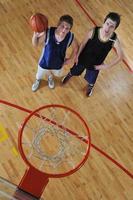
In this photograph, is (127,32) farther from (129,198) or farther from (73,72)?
(129,198)

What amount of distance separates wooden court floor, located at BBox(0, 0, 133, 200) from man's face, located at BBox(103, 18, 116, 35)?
149cm

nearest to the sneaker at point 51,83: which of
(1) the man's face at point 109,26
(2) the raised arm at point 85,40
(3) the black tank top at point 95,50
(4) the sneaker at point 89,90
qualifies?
(4) the sneaker at point 89,90

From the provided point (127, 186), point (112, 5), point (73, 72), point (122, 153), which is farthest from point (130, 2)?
point (127, 186)

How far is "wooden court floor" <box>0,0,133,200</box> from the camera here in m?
5.23

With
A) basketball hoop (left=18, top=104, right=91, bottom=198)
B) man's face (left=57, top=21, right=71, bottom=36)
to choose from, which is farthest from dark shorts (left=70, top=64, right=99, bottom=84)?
man's face (left=57, top=21, right=71, bottom=36)

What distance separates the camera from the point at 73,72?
572 cm

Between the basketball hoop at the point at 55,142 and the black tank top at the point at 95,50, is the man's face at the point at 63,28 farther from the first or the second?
the basketball hoop at the point at 55,142

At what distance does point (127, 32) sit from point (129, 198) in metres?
3.05

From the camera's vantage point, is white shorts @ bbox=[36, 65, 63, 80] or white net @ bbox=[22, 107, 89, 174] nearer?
white net @ bbox=[22, 107, 89, 174]

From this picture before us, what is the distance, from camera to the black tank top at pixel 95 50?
4.93 m

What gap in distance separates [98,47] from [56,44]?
0.53 meters

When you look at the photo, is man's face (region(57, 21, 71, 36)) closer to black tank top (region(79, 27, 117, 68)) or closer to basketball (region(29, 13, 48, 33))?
basketball (region(29, 13, 48, 33))

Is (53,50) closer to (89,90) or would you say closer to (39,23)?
(39,23)

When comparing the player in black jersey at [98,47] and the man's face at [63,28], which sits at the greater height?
the man's face at [63,28]
